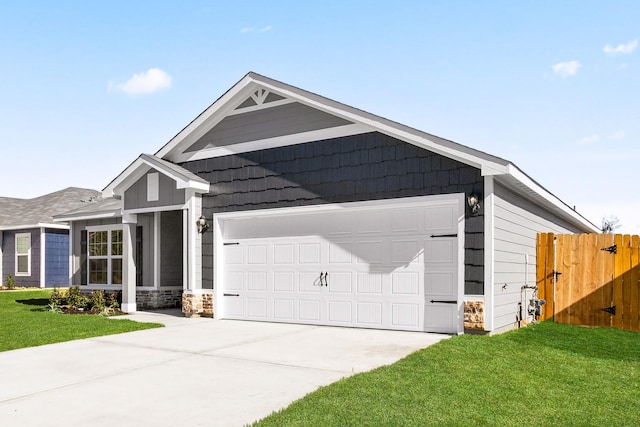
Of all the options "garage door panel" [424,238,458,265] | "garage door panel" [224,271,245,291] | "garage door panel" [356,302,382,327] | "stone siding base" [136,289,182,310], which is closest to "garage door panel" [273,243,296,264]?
A: "garage door panel" [224,271,245,291]

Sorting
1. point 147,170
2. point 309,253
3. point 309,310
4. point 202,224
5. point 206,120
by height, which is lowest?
point 309,310

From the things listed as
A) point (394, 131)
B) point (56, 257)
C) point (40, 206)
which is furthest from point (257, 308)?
point (40, 206)

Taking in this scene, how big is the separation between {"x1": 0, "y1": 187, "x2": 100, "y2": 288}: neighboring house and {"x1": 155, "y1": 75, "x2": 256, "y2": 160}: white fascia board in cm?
1257

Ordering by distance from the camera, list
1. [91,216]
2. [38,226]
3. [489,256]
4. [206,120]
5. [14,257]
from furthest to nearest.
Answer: [14,257]
[38,226]
[91,216]
[206,120]
[489,256]

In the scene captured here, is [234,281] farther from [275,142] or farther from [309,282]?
[275,142]

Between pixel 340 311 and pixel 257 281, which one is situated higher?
pixel 257 281

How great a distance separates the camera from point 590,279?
1153cm

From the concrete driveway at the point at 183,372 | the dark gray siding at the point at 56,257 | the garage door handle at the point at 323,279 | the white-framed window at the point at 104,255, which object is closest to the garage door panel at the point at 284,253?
the garage door handle at the point at 323,279

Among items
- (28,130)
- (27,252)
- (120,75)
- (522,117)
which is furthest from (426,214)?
(27,252)

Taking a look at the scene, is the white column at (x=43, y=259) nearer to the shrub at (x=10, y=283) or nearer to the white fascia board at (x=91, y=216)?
the shrub at (x=10, y=283)

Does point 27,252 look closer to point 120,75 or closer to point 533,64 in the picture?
point 120,75

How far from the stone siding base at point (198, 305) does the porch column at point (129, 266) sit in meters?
2.22

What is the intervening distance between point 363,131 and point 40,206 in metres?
22.4

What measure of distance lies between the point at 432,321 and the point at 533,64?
8059mm
